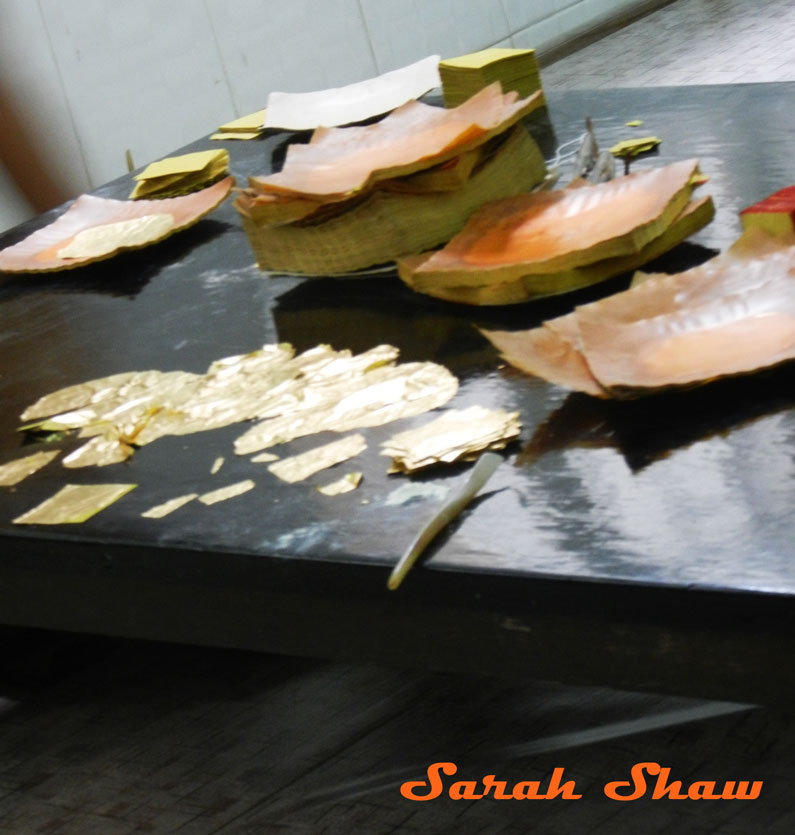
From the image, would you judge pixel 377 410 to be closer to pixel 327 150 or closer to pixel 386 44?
pixel 327 150

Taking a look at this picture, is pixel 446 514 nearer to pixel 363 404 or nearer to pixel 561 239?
pixel 363 404

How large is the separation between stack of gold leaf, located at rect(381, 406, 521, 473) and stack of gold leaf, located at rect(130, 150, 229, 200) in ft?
2.27

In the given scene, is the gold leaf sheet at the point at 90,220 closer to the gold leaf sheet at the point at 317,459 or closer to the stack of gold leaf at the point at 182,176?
the stack of gold leaf at the point at 182,176

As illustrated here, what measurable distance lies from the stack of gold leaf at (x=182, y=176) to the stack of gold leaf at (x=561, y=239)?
1.57 feet

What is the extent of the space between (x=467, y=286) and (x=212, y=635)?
289 millimetres

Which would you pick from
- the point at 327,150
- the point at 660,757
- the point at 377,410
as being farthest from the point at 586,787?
the point at 327,150

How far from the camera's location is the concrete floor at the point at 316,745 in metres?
0.76

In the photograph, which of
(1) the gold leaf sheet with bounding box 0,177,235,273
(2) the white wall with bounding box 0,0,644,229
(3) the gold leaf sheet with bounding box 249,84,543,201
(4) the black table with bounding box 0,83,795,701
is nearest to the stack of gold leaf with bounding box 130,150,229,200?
(1) the gold leaf sheet with bounding box 0,177,235,273

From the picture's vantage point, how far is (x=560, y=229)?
2.44 feet

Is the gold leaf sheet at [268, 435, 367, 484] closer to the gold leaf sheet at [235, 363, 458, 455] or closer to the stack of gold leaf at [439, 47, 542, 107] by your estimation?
the gold leaf sheet at [235, 363, 458, 455]

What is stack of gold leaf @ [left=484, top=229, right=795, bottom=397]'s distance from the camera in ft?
1.76

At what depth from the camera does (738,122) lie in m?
0.94

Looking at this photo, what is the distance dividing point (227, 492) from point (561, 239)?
29 centimetres

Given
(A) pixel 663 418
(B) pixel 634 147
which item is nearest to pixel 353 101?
(B) pixel 634 147
